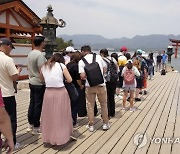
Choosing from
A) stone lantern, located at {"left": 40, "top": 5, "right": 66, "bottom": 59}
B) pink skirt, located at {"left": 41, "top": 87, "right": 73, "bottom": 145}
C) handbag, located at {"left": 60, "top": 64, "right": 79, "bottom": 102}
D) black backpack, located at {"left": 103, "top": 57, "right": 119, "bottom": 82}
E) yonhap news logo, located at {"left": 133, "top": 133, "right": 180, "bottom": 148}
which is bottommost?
yonhap news logo, located at {"left": 133, "top": 133, "right": 180, "bottom": 148}

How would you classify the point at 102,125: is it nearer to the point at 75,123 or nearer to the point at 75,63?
the point at 75,123

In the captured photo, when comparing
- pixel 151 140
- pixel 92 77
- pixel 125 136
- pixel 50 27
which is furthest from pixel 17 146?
pixel 50 27

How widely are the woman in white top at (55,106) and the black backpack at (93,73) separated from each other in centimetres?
62

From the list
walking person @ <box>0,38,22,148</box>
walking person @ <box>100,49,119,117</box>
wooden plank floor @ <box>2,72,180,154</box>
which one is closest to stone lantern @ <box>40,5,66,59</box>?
wooden plank floor @ <box>2,72,180,154</box>

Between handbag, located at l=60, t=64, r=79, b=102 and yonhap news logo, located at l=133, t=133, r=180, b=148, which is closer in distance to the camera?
yonhap news logo, located at l=133, t=133, r=180, b=148

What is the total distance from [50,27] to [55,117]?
448cm

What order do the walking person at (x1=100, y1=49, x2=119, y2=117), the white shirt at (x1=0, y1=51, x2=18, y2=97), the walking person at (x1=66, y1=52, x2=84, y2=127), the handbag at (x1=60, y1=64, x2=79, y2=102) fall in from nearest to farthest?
1. the white shirt at (x1=0, y1=51, x2=18, y2=97)
2. the handbag at (x1=60, y1=64, x2=79, y2=102)
3. the walking person at (x1=66, y1=52, x2=84, y2=127)
4. the walking person at (x1=100, y1=49, x2=119, y2=117)

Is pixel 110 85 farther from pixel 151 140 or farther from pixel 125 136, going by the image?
pixel 151 140

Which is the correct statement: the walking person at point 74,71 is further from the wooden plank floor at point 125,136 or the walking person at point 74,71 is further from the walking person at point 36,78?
the walking person at point 36,78

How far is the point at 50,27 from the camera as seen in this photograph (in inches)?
302

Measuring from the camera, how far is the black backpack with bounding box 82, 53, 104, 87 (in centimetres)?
441

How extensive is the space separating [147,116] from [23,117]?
2.89m

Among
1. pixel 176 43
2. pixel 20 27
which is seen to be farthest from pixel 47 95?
pixel 176 43

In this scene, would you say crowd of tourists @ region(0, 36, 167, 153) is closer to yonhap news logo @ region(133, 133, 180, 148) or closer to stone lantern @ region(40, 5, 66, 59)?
yonhap news logo @ region(133, 133, 180, 148)
